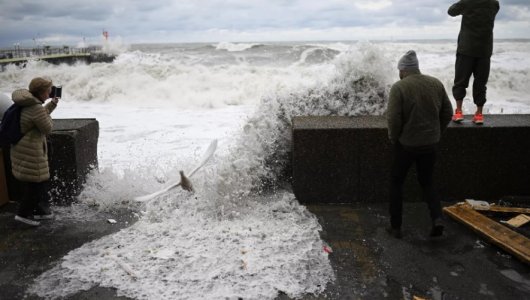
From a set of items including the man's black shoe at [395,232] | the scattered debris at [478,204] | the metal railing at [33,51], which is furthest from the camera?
the metal railing at [33,51]

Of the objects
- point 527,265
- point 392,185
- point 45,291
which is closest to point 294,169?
point 392,185

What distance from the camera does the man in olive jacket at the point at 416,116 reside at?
3578 mm

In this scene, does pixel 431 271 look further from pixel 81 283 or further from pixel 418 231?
pixel 81 283

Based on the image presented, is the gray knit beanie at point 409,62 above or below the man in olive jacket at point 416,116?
above

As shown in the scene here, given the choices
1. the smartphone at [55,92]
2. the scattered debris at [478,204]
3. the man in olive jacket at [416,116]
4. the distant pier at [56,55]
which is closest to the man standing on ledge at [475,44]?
the scattered debris at [478,204]

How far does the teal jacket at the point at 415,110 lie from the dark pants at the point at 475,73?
167cm

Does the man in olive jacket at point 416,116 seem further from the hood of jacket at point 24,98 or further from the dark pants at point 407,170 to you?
the hood of jacket at point 24,98

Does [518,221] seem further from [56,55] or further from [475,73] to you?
[56,55]

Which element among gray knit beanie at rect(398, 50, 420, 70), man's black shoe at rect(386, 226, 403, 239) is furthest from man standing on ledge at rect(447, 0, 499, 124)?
man's black shoe at rect(386, 226, 403, 239)

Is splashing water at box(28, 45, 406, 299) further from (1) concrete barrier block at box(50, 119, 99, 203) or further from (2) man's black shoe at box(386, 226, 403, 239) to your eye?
(2) man's black shoe at box(386, 226, 403, 239)

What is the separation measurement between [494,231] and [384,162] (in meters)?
1.32

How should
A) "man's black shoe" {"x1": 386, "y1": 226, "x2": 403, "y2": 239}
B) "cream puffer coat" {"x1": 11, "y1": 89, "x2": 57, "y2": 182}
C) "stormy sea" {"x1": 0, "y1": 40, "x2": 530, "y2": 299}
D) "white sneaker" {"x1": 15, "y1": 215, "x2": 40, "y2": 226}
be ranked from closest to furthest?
1. "stormy sea" {"x1": 0, "y1": 40, "x2": 530, "y2": 299}
2. "man's black shoe" {"x1": 386, "y1": 226, "x2": 403, "y2": 239}
3. "cream puffer coat" {"x1": 11, "y1": 89, "x2": 57, "y2": 182}
4. "white sneaker" {"x1": 15, "y1": 215, "x2": 40, "y2": 226}

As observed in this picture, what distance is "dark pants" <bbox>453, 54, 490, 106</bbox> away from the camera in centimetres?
497

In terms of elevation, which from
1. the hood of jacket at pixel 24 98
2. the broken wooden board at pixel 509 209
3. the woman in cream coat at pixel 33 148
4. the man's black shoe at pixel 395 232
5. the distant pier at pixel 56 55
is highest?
the distant pier at pixel 56 55
